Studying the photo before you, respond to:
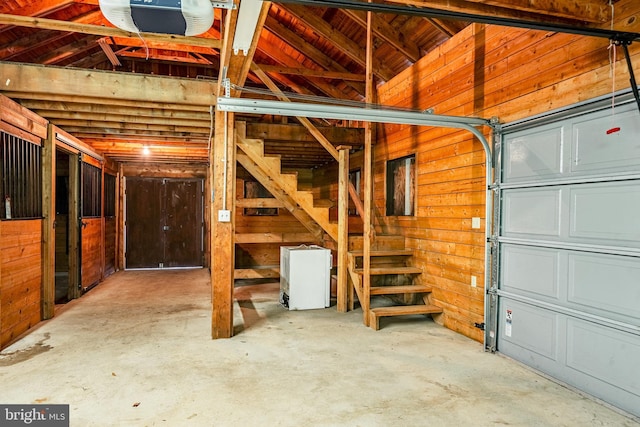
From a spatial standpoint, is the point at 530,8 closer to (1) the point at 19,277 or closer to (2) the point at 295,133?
(2) the point at 295,133

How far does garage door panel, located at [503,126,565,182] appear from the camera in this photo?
2.91 m

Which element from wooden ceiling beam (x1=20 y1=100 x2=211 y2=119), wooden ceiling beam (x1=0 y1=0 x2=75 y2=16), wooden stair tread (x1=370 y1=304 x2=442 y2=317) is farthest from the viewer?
wooden ceiling beam (x1=0 y1=0 x2=75 y2=16)

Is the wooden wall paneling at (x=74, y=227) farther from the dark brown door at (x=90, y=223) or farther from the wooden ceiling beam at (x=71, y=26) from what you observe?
the wooden ceiling beam at (x=71, y=26)

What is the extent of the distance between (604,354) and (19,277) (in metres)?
5.24

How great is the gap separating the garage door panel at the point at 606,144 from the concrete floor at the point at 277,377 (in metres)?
1.64

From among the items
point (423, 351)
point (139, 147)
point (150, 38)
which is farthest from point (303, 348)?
Result: point (139, 147)

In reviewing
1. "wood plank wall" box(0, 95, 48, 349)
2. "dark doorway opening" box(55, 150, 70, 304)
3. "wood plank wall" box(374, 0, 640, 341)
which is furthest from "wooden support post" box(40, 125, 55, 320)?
"wood plank wall" box(374, 0, 640, 341)

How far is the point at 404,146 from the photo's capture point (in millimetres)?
5004

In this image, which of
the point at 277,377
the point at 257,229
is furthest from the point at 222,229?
the point at 257,229

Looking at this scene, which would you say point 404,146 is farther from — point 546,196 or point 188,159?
point 188,159

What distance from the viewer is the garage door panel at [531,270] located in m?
2.96

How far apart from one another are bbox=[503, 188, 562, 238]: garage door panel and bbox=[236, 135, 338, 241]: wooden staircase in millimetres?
2229

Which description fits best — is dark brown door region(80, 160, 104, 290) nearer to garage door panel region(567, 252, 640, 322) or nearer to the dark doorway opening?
the dark doorway opening

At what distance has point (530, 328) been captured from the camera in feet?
10.3
